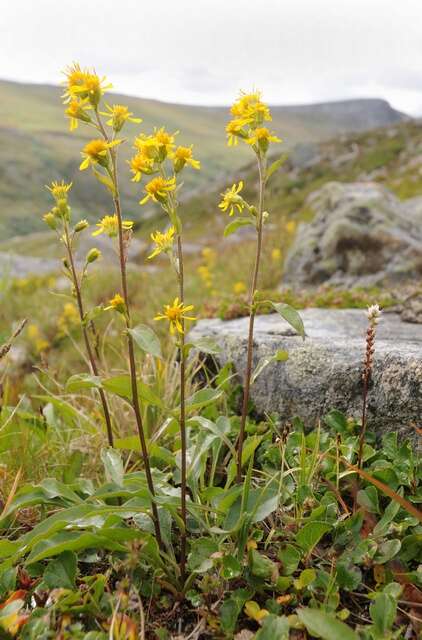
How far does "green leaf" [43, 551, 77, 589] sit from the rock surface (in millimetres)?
1301

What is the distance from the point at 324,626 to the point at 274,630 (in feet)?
0.47

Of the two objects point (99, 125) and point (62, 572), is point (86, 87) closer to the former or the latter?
point (99, 125)

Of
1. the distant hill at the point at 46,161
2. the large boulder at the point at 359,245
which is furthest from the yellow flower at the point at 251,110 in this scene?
the distant hill at the point at 46,161

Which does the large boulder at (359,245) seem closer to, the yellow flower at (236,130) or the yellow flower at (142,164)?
→ the yellow flower at (236,130)

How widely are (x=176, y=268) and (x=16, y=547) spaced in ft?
3.66

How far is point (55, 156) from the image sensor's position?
8738 cm

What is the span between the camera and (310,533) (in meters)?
1.96

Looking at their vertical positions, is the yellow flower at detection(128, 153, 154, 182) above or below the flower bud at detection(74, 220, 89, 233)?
above

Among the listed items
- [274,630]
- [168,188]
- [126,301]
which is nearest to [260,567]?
[274,630]

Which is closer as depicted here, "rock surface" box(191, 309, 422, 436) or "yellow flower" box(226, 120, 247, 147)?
"yellow flower" box(226, 120, 247, 147)

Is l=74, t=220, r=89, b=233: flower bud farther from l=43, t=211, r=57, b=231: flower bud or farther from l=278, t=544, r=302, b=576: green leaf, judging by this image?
l=278, t=544, r=302, b=576: green leaf

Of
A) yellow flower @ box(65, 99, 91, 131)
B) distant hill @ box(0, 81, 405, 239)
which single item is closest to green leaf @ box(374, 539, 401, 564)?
yellow flower @ box(65, 99, 91, 131)

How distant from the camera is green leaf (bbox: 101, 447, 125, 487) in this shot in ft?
6.21

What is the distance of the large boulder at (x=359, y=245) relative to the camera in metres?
6.87
